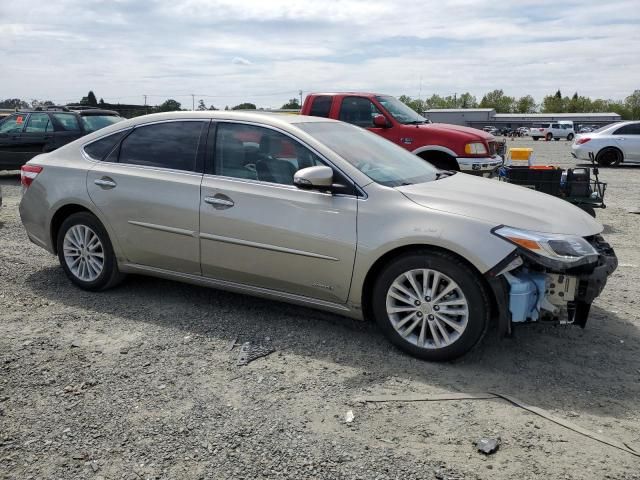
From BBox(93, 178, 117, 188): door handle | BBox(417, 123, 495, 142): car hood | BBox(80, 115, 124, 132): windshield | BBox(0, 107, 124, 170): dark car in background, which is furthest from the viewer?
BBox(80, 115, 124, 132): windshield

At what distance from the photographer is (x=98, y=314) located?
4.87 metres

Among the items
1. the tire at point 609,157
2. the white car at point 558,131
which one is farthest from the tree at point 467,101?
the tire at point 609,157

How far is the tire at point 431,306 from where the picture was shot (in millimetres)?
3770

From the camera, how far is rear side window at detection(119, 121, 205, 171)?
16.0ft

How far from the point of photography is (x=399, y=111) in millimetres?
10828

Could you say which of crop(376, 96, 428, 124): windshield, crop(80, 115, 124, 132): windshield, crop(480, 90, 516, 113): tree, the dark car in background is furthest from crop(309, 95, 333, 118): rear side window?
crop(480, 90, 516, 113): tree

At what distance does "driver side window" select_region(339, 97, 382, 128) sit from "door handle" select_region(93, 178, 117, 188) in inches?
244

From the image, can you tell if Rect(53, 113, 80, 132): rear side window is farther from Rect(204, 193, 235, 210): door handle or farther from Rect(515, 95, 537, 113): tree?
Rect(515, 95, 537, 113): tree

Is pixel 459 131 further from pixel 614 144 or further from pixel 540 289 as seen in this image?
pixel 614 144

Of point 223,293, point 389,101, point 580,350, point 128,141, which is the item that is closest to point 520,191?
point 580,350

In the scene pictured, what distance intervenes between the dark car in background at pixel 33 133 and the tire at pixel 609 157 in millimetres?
14941

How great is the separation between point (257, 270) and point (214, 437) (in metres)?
1.59

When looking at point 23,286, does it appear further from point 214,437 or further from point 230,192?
point 214,437

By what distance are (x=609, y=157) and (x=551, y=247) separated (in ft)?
57.9
